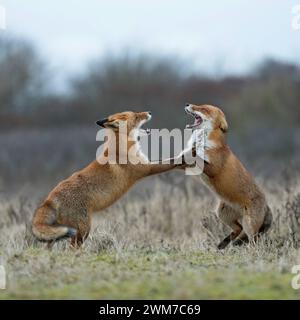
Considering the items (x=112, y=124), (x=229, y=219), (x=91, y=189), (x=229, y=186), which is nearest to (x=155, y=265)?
(x=91, y=189)

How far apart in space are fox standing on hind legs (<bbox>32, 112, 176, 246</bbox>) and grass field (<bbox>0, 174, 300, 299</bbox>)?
286mm

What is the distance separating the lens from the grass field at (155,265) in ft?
27.5

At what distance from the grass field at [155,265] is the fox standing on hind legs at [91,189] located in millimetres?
286

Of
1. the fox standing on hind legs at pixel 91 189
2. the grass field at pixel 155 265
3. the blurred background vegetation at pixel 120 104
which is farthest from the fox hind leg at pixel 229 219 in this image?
the blurred background vegetation at pixel 120 104

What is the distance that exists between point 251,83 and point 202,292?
33531 mm

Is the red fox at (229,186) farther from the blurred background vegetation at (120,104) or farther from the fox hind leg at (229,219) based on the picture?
the blurred background vegetation at (120,104)

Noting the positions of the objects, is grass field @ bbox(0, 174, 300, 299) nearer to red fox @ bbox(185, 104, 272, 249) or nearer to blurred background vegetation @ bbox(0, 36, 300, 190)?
Result: red fox @ bbox(185, 104, 272, 249)

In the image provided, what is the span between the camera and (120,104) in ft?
132

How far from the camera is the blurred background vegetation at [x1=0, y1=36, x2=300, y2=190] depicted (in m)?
30.0

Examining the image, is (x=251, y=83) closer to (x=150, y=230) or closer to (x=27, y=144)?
(x=27, y=144)

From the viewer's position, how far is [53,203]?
36.3ft

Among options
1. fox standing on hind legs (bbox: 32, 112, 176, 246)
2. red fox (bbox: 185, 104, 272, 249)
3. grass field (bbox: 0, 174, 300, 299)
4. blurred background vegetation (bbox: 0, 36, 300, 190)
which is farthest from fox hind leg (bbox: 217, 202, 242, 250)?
blurred background vegetation (bbox: 0, 36, 300, 190)

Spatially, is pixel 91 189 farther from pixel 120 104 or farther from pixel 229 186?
pixel 120 104
